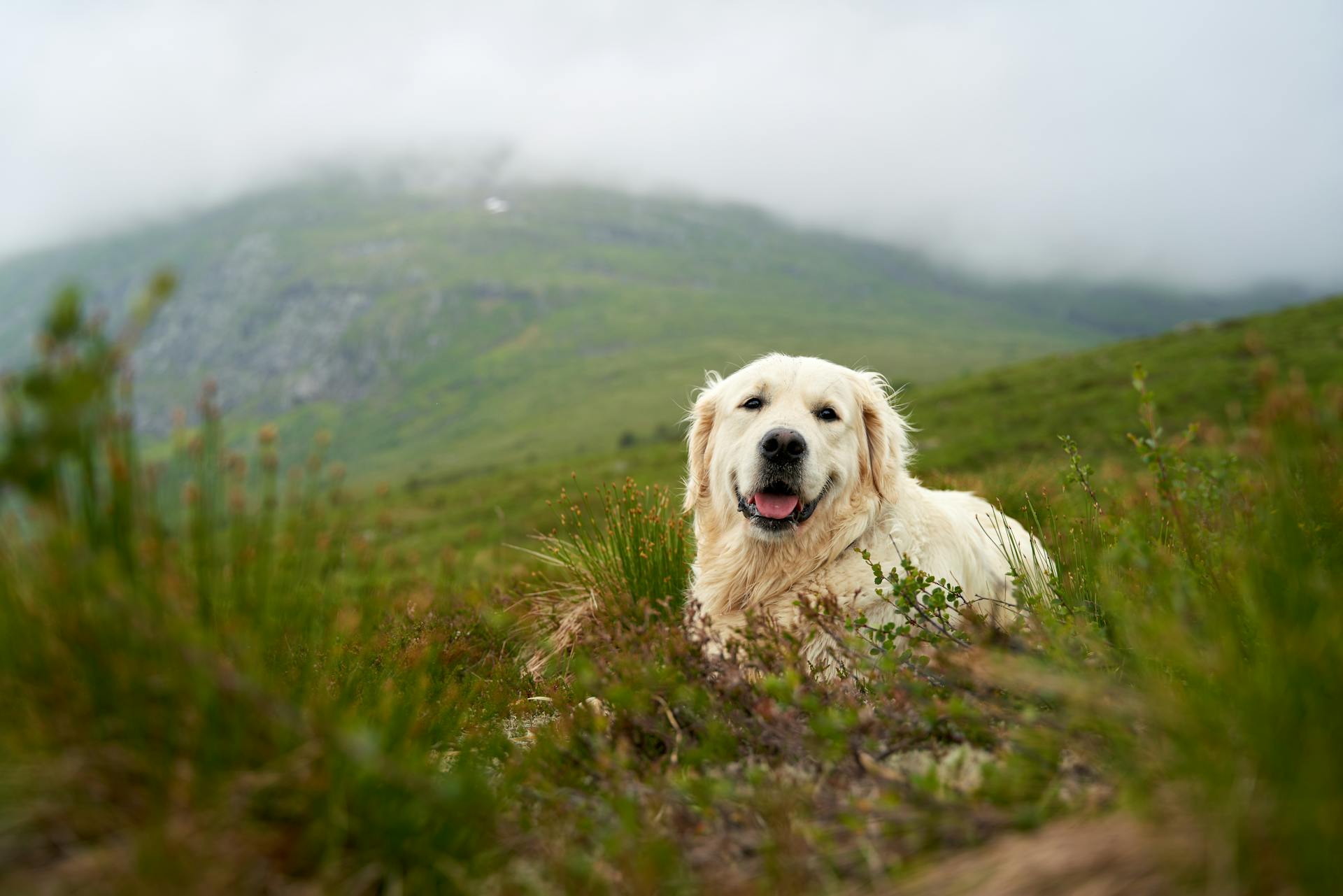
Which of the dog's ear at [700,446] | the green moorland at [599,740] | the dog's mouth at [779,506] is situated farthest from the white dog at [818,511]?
the green moorland at [599,740]

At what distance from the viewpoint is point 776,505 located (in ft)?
16.9

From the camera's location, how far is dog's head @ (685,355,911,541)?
5.11 m

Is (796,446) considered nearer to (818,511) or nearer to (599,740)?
(818,511)

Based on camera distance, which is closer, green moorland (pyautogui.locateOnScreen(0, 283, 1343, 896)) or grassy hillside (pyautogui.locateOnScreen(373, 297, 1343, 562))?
green moorland (pyautogui.locateOnScreen(0, 283, 1343, 896))

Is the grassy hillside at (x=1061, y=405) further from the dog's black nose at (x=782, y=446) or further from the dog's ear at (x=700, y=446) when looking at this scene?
the dog's black nose at (x=782, y=446)

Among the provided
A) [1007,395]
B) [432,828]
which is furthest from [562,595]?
[1007,395]

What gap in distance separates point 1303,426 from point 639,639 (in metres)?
2.77

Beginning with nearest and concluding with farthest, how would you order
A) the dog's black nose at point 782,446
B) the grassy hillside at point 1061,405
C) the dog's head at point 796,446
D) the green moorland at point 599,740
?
1. the green moorland at point 599,740
2. the dog's black nose at point 782,446
3. the dog's head at point 796,446
4. the grassy hillside at point 1061,405

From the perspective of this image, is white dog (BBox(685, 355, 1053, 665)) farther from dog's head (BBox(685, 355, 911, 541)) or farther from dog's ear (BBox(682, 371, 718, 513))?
dog's ear (BBox(682, 371, 718, 513))

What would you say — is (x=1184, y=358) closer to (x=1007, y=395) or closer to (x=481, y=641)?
(x=1007, y=395)

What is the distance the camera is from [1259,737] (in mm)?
1764

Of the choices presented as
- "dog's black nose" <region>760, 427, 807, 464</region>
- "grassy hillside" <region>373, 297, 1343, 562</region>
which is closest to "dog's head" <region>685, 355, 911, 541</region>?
"dog's black nose" <region>760, 427, 807, 464</region>

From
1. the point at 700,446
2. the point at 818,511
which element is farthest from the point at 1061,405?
the point at 818,511

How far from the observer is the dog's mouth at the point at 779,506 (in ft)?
16.9
